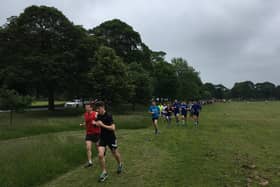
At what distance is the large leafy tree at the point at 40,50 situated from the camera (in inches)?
1264

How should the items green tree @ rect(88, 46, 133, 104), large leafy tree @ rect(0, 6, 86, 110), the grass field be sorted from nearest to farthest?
the grass field
large leafy tree @ rect(0, 6, 86, 110)
green tree @ rect(88, 46, 133, 104)

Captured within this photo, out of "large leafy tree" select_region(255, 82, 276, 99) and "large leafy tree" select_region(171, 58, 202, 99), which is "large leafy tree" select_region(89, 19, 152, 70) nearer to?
"large leafy tree" select_region(171, 58, 202, 99)

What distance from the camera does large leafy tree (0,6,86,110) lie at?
32.1 metres

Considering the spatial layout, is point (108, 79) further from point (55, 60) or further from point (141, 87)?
point (141, 87)

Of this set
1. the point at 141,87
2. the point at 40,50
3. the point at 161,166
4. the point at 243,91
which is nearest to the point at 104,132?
the point at 161,166

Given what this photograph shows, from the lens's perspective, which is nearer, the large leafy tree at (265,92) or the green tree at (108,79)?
the green tree at (108,79)

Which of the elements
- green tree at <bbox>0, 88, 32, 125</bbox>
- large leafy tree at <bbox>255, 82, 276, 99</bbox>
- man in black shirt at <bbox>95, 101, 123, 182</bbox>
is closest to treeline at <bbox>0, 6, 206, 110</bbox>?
green tree at <bbox>0, 88, 32, 125</bbox>

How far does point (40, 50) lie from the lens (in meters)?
34.7

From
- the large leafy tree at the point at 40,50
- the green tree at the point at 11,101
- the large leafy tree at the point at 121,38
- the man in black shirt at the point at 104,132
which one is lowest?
the man in black shirt at the point at 104,132

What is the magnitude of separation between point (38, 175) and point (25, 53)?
29722 millimetres

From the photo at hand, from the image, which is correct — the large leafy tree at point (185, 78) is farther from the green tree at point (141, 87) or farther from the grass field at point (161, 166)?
the grass field at point (161, 166)

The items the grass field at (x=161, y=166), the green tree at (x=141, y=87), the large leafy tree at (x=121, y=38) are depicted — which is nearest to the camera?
the grass field at (x=161, y=166)

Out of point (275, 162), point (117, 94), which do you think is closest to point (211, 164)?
point (275, 162)

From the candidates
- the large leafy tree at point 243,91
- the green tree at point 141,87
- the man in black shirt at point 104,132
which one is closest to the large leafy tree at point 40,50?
the green tree at point 141,87
